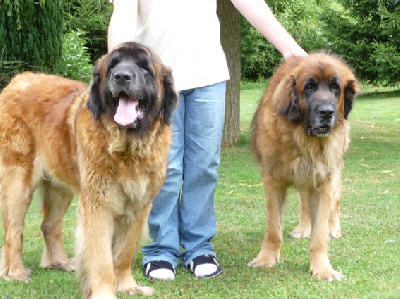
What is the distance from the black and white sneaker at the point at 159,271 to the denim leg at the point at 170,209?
5cm

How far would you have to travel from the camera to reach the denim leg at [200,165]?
512 cm

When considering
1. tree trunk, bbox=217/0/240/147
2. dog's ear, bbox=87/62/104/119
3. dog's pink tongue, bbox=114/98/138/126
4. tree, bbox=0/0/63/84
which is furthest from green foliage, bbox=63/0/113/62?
dog's pink tongue, bbox=114/98/138/126

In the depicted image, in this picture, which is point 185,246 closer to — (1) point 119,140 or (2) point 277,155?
(2) point 277,155

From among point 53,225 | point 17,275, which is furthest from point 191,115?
point 17,275

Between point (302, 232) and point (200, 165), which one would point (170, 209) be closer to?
point (200, 165)

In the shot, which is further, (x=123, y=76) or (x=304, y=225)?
(x=304, y=225)

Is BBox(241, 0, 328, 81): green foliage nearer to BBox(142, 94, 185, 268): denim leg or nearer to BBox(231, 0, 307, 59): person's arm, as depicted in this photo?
BBox(231, 0, 307, 59): person's arm

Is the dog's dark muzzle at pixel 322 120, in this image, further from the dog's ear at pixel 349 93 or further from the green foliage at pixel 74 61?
the green foliage at pixel 74 61

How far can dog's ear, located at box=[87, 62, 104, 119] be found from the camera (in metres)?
4.14

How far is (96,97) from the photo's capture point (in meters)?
4.14

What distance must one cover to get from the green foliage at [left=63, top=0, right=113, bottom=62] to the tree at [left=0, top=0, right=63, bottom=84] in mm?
5300

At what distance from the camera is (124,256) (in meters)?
4.67

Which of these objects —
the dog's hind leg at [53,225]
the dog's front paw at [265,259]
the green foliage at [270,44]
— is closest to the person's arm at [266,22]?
the dog's front paw at [265,259]

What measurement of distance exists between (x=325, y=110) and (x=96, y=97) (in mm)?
1728
